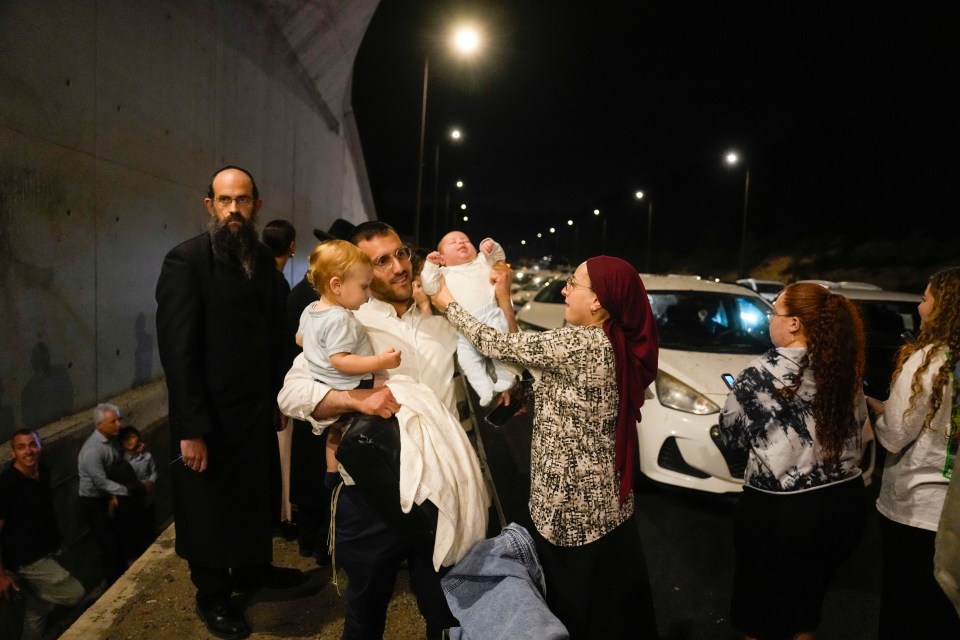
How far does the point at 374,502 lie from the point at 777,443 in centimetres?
170

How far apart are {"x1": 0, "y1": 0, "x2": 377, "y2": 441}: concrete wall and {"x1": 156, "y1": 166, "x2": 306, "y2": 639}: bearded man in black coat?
6.13 feet

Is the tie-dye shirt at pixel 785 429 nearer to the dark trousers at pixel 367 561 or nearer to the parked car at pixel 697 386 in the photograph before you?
the parked car at pixel 697 386

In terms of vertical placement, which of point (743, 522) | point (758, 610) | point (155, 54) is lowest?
point (758, 610)

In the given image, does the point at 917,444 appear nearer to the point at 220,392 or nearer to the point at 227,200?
the point at 220,392

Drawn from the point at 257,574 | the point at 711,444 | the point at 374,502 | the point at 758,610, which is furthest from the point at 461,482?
the point at 711,444

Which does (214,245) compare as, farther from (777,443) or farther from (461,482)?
(777,443)

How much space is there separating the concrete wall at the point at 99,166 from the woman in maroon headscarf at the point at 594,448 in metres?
3.63

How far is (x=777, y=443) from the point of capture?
8.62 ft

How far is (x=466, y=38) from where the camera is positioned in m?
13.2

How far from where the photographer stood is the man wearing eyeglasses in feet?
7.29

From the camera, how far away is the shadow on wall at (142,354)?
235 inches

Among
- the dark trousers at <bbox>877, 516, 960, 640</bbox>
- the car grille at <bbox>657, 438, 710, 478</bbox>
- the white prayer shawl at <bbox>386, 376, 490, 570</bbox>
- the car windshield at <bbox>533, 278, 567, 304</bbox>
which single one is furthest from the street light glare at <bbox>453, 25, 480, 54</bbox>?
the dark trousers at <bbox>877, 516, 960, 640</bbox>

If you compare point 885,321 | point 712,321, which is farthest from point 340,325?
point 885,321

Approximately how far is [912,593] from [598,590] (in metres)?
1.39
